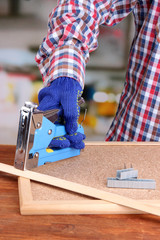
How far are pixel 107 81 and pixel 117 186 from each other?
1860 mm

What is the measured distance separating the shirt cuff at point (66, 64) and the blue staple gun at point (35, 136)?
13 cm

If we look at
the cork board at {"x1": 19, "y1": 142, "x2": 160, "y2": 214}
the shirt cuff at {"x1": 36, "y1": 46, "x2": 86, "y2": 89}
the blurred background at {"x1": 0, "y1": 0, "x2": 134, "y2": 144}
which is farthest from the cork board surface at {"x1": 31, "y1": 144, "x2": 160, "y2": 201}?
the blurred background at {"x1": 0, "y1": 0, "x2": 134, "y2": 144}

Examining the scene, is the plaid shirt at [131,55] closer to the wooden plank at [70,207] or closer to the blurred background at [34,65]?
the wooden plank at [70,207]

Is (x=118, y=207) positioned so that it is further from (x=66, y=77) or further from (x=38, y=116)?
(x=66, y=77)

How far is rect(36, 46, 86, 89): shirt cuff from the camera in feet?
3.54

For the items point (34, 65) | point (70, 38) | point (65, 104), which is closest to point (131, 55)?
point (70, 38)

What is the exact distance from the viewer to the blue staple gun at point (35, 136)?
885 mm

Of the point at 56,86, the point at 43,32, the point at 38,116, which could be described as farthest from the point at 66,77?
the point at 43,32

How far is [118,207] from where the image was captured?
819 mm

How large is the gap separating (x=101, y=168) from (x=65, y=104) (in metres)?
0.19

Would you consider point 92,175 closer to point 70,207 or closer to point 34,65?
point 70,207

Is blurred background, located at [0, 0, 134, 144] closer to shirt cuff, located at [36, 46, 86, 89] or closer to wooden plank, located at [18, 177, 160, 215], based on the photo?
shirt cuff, located at [36, 46, 86, 89]

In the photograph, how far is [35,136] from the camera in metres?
0.92

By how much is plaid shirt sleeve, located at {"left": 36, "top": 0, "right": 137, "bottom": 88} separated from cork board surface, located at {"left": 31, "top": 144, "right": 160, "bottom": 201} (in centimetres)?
22
